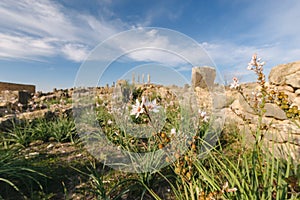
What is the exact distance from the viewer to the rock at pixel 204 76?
4741 mm

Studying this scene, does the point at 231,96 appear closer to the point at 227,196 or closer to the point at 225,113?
the point at 225,113

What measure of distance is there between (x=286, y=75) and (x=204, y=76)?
2539mm

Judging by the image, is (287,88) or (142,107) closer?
(142,107)

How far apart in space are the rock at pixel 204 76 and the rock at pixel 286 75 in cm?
171

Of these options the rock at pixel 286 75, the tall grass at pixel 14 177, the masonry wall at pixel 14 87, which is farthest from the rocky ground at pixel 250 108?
the masonry wall at pixel 14 87

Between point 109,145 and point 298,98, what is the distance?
3.09 meters

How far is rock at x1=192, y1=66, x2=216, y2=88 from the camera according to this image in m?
4.74

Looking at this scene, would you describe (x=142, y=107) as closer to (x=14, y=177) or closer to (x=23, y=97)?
(x=14, y=177)

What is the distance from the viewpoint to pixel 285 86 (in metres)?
2.80

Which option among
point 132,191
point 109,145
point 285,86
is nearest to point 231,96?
point 285,86

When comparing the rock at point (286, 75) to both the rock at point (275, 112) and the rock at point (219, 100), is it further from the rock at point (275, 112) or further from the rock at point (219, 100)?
the rock at point (219, 100)

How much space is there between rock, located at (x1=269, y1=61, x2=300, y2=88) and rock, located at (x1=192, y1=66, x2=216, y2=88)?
5.62 feet

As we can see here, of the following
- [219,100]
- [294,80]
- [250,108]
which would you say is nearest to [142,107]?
[294,80]

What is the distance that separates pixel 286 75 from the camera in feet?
9.23
